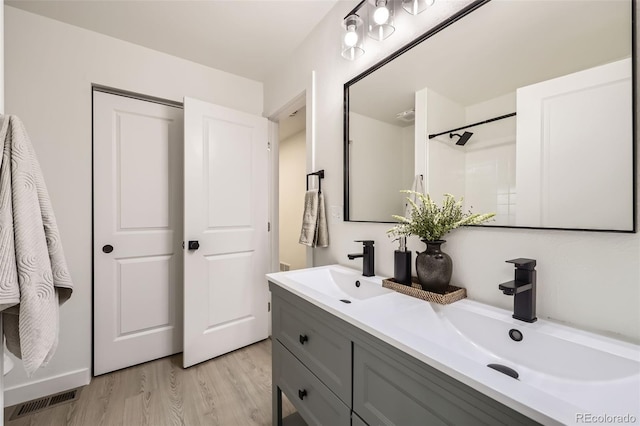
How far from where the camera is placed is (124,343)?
78.0 inches

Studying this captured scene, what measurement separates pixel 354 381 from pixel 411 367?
26cm

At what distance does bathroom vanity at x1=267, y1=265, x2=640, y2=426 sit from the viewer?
1.68ft

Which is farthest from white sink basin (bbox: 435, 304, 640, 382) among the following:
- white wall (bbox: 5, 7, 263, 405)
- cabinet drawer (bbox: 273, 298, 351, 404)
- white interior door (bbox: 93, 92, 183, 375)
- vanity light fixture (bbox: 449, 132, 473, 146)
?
white wall (bbox: 5, 7, 263, 405)

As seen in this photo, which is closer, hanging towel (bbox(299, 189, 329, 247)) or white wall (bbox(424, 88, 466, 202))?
white wall (bbox(424, 88, 466, 202))

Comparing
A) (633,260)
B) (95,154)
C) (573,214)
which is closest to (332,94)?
(573,214)

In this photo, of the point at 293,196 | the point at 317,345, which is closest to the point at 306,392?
the point at 317,345

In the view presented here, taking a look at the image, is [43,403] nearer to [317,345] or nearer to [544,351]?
[317,345]

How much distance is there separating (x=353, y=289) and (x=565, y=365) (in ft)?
2.65

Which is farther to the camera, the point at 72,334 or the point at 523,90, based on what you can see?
the point at 72,334

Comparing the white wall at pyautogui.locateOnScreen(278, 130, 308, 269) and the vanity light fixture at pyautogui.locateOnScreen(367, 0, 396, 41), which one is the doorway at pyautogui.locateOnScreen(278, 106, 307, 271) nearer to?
Answer: the white wall at pyautogui.locateOnScreen(278, 130, 308, 269)

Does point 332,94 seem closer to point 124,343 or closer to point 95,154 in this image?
point 95,154

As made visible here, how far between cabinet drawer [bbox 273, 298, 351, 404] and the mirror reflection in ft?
2.17

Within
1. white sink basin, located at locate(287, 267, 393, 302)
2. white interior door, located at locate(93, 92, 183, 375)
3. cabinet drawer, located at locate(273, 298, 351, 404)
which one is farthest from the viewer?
white interior door, located at locate(93, 92, 183, 375)

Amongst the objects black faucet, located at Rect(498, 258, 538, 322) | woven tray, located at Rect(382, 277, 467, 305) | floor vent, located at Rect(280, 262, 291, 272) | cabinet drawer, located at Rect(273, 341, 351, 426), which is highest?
black faucet, located at Rect(498, 258, 538, 322)
